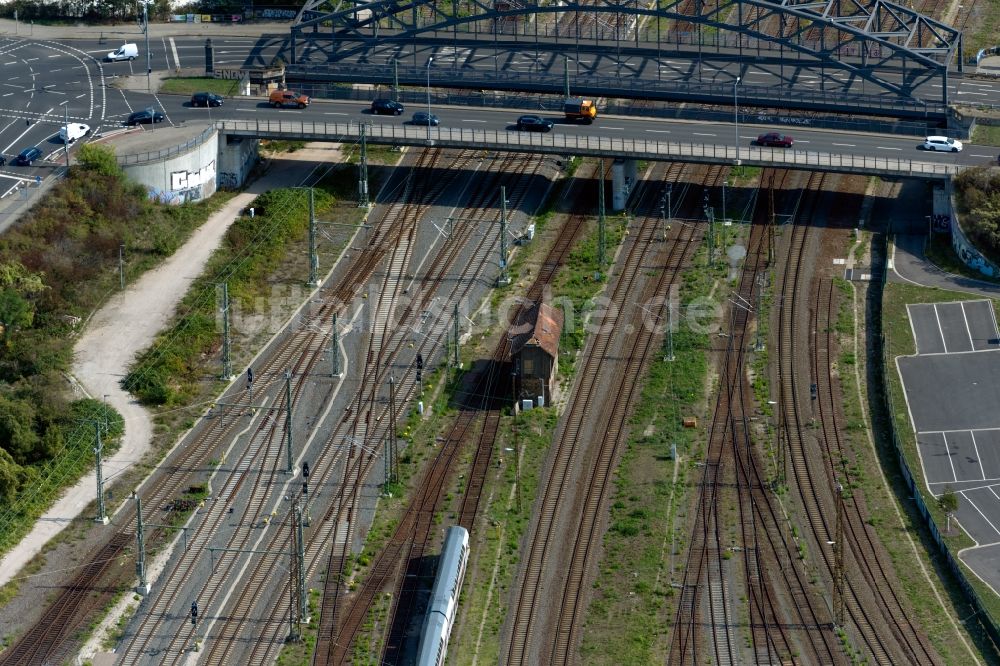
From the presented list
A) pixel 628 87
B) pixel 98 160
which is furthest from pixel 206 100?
pixel 628 87

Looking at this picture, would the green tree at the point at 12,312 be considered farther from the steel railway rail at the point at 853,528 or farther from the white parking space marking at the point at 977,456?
the white parking space marking at the point at 977,456

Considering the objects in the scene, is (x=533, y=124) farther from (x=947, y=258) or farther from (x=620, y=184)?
(x=947, y=258)

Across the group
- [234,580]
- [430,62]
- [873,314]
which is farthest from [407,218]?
[234,580]

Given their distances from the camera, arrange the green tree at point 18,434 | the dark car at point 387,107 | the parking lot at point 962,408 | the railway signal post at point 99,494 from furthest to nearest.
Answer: the dark car at point 387,107 → the green tree at point 18,434 → the railway signal post at point 99,494 → the parking lot at point 962,408

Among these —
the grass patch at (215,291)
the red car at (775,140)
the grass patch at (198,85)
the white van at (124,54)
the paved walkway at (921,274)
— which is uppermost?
the red car at (775,140)

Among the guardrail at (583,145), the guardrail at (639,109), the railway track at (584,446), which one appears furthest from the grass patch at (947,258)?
the railway track at (584,446)

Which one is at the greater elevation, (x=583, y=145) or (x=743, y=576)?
(x=583, y=145)

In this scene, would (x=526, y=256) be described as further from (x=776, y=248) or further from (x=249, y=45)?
(x=249, y=45)
